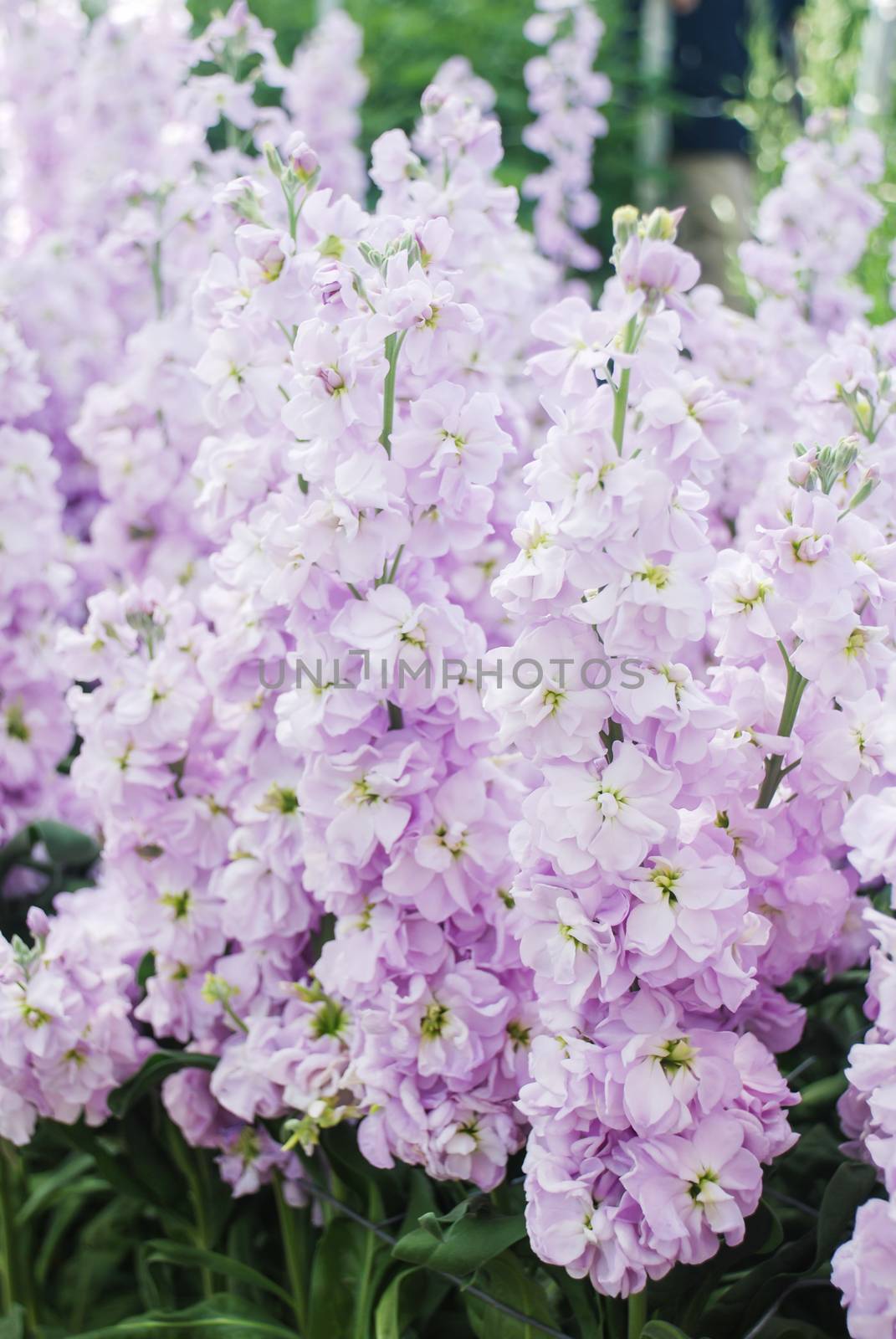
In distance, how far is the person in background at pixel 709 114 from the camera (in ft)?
13.2

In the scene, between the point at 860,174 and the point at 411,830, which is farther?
the point at 860,174

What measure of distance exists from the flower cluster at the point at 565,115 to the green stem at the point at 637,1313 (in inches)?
52.1

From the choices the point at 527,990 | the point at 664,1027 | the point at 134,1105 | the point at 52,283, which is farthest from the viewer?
the point at 52,283

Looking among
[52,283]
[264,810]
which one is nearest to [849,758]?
[264,810]

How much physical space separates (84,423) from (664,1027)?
0.78m

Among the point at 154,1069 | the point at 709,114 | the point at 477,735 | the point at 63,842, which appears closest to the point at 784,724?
the point at 477,735

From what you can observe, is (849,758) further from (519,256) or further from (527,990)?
(519,256)

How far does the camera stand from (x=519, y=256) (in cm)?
109

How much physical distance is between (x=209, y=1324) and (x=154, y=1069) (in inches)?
7.0

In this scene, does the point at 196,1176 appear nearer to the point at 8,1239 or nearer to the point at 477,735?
the point at 8,1239

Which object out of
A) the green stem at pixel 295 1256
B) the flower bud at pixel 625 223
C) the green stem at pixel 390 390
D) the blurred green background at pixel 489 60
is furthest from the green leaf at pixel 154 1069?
the blurred green background at pixel 489 60

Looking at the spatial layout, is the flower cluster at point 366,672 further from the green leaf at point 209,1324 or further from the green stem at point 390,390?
the green leaf at point 209,1324

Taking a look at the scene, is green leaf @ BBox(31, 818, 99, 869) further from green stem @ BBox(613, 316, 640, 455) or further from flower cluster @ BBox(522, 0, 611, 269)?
flower cluster @ BBox(522, 0, 611, 269)

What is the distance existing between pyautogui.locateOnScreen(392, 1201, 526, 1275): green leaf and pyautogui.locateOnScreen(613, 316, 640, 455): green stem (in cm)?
42
